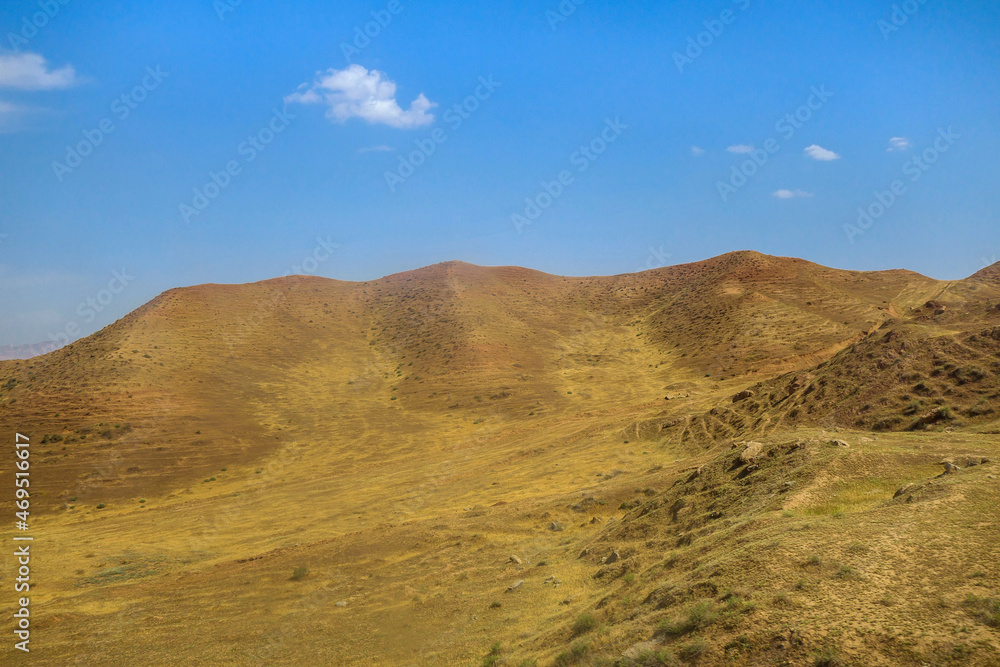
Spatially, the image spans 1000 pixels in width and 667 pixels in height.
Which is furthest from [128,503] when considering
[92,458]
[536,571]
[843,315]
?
[843,315]

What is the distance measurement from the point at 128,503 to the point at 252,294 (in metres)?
47.0

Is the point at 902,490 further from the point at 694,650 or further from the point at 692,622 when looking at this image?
the point at 694,650

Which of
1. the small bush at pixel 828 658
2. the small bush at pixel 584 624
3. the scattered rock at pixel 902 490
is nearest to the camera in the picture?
the small bush at pixel 828 658

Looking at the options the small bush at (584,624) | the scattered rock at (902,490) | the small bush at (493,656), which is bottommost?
the small bush at (493,656)

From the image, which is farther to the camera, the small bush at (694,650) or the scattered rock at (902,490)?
the scattered rock at (902,490)

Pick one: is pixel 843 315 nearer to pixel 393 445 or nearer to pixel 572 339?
pixel 572 339

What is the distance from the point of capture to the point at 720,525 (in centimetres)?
943

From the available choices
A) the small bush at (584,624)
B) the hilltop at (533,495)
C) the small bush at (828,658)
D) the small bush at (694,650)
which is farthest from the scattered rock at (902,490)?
the small bush at (584,624)

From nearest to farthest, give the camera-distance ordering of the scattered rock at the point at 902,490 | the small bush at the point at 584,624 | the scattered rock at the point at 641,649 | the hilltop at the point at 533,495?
the scattered rock at the point at 641,649, the hilltop at the point at 533,495, the small bush at the point at 584,624, the scattered rock at the point at 902,490

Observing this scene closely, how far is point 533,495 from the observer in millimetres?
18609

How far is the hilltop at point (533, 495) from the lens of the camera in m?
6.29

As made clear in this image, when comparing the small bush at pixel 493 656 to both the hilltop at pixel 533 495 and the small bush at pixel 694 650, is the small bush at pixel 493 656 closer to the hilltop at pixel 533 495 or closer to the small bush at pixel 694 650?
the hilltop at pixel 533 495

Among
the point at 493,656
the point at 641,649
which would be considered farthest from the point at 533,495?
the point at 641,649

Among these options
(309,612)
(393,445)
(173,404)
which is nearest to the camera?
(309,612)
